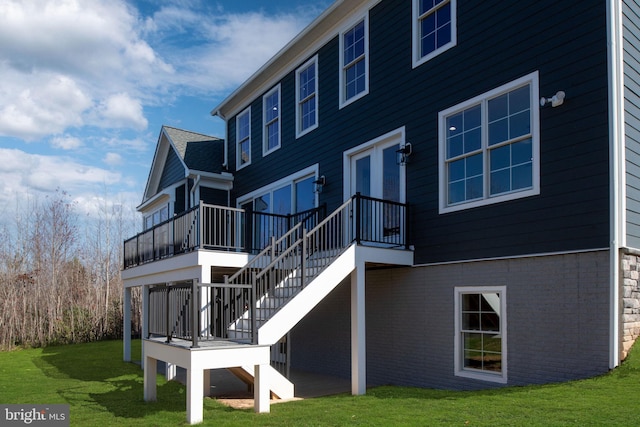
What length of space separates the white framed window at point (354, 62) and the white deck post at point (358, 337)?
4273 millimetres

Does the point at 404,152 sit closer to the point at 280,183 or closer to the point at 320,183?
the point at 320,183

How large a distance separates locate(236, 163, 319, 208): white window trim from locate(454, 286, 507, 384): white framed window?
5.11 m

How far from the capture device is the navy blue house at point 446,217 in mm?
7293

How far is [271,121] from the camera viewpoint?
15.4 metres

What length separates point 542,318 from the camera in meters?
7.84

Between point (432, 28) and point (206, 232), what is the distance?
6098mm

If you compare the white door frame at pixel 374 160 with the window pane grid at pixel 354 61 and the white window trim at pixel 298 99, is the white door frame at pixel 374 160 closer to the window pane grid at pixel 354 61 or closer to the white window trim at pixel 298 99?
the window pane grid at pixel 354 61

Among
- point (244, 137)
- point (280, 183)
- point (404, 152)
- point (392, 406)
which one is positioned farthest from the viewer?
point (244, 137)

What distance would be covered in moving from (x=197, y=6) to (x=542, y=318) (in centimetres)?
1324

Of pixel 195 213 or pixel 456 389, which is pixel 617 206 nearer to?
pixel 456 389

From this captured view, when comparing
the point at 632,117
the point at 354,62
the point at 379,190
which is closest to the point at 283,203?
the point at 379,190

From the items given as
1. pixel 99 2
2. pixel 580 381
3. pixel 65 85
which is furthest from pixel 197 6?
pixel 580 381

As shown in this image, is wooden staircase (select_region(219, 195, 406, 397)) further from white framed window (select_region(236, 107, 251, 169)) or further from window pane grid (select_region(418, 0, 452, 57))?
white framed window (select_region(236, 107, 251, 169))

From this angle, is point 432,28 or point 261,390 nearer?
point 261,390
